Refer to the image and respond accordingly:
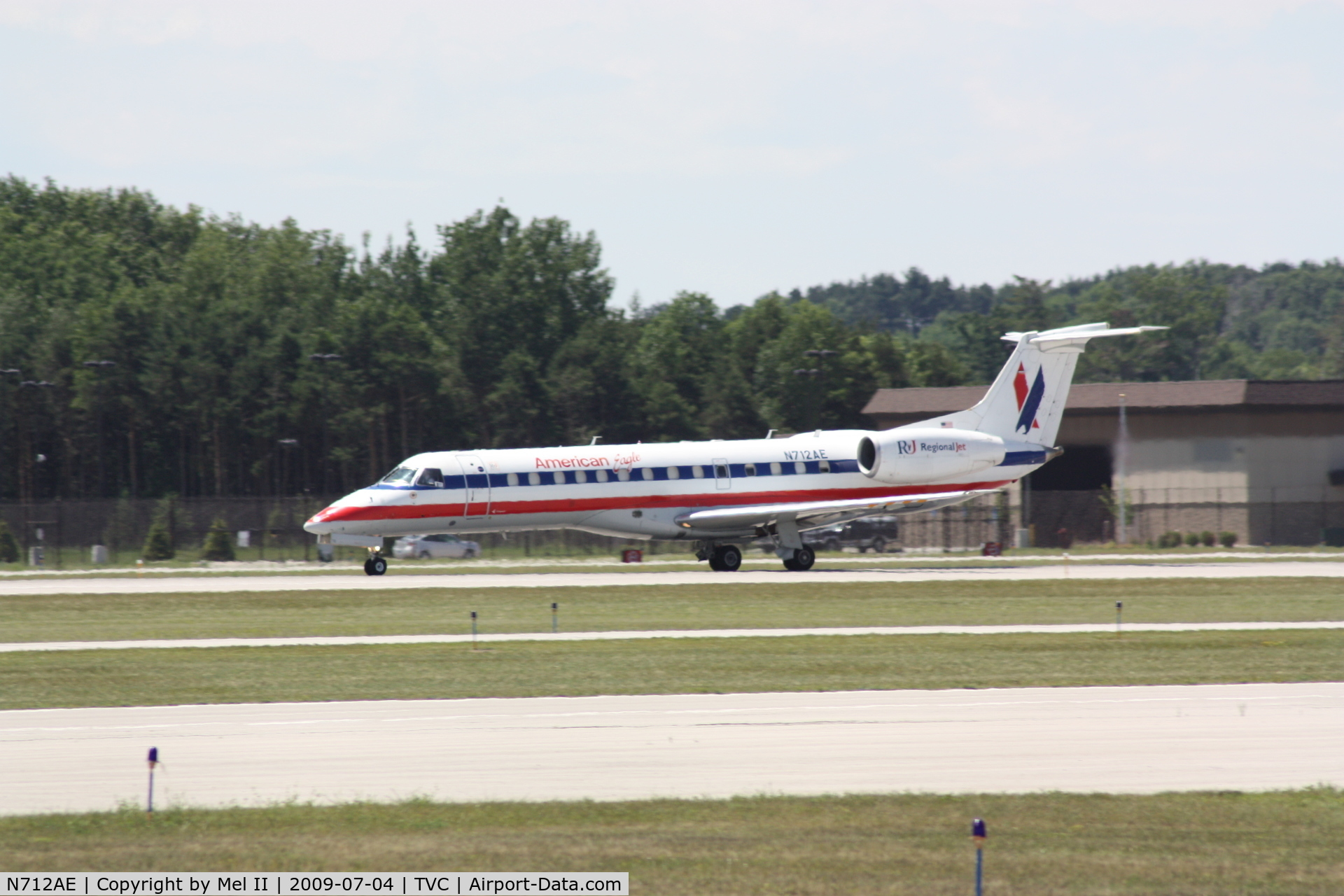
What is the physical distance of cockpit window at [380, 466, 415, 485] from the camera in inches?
1615

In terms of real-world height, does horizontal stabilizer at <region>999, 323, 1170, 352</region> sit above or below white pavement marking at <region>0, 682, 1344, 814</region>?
above

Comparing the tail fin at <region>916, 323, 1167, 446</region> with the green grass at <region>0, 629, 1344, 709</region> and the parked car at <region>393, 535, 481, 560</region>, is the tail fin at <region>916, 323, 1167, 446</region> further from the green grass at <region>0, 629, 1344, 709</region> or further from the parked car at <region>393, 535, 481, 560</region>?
the parked car at <region>393, 535, 481, 560</region>

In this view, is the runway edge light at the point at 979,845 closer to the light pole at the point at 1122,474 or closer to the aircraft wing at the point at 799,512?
the aircraft wing at the point at 799,512

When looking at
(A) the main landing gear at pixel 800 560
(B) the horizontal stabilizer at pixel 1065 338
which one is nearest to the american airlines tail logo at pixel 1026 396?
(B) the horizontal stabilizer at pixel 1065 338

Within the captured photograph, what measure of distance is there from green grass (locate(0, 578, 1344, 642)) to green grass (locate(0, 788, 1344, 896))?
15.3 meters

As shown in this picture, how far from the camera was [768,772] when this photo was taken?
13.2 m

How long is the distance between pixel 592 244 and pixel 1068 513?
42.7 meters

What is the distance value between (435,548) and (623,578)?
86.9ft

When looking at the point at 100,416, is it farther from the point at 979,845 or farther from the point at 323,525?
the point at 979,845

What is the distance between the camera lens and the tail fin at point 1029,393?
46219 mm

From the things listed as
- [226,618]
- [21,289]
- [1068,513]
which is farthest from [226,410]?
[226,618]

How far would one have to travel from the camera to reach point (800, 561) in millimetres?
44750

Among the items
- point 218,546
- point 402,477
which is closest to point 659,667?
point 402,477

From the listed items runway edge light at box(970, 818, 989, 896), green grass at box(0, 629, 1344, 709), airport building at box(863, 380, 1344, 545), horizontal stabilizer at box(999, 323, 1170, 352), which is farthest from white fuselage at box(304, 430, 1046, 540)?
runway edge light at box(970, 818, 989, 896)
